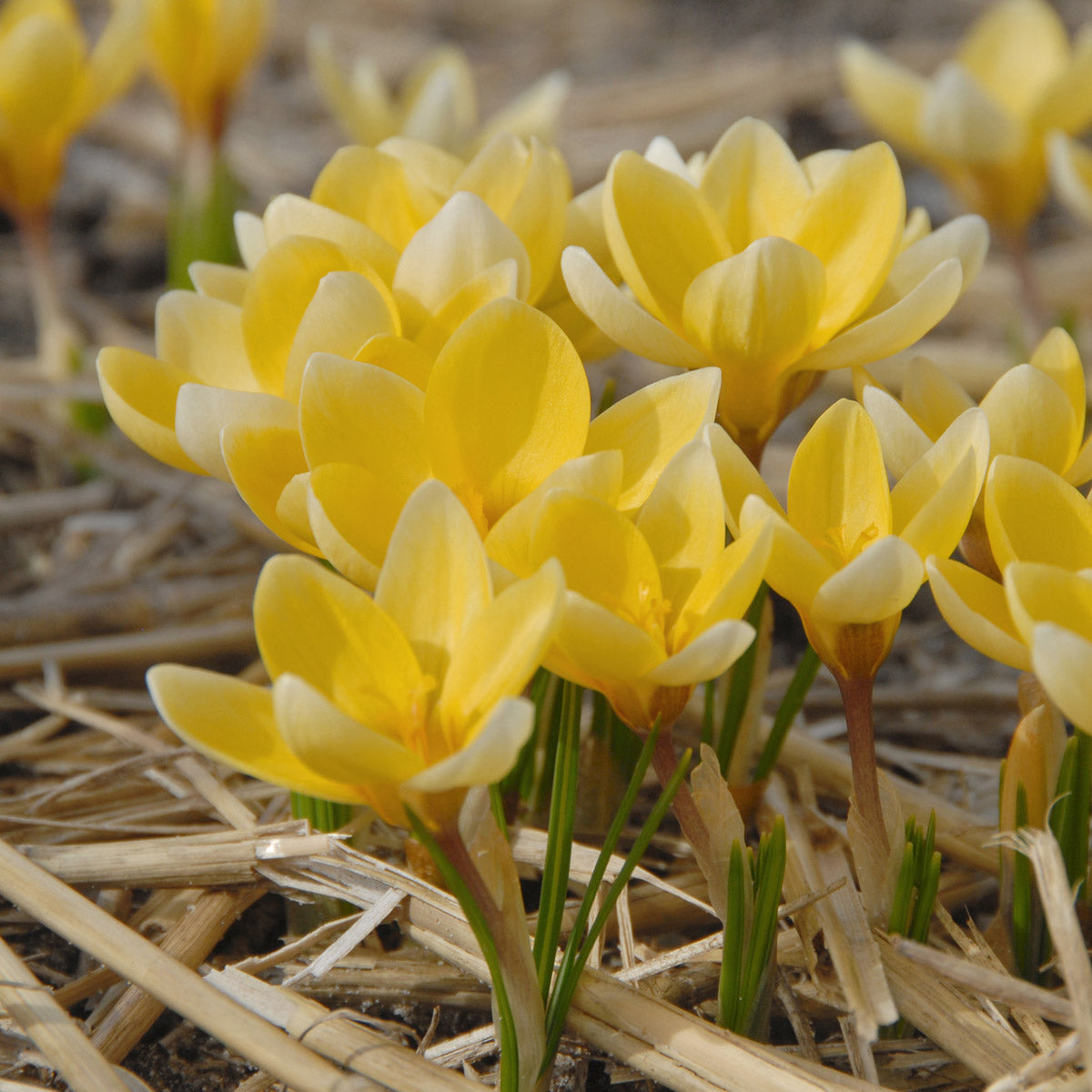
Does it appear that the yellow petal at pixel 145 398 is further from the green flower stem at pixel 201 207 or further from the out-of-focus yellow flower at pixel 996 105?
the out-of-focus yellow flower at pixel 996 105

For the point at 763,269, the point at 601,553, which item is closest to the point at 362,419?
the point at 601,553

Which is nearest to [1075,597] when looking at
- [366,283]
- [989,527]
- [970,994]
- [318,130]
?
[989,527]

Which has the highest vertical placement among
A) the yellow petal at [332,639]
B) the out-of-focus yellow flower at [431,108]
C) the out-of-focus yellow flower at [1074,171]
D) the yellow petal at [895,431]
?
the out-of-focus yellow flower at [431,108]

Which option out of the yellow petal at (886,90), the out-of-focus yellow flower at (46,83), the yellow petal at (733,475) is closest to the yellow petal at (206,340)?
the yellow petal at (733,475)

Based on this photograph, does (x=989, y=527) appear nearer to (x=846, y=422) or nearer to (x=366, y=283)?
(x=846, y=422)

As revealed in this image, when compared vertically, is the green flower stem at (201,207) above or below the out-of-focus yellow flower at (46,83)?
below

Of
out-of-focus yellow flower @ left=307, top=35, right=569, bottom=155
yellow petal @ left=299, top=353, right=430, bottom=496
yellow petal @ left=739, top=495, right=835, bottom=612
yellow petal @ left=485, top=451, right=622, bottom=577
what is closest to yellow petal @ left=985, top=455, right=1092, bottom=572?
yellow petal @ left=739, top=495, right=835, bottom=612

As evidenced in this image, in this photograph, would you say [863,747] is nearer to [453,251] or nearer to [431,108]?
[453,251]
